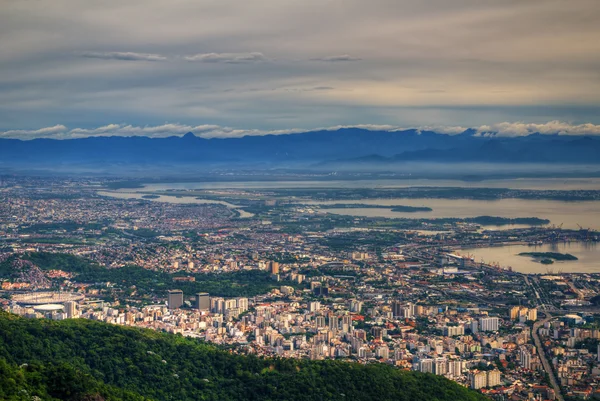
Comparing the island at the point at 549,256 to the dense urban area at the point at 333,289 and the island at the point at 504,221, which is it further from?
the island at the point at 504,221

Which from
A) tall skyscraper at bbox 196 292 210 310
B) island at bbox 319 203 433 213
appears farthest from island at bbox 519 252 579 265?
Answer: island at bbox 319 203 433 213

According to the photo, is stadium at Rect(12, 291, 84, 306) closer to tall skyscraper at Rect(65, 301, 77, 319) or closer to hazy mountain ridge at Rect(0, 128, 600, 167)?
tall skyscraper at Rect(65, 301, 77, 319)

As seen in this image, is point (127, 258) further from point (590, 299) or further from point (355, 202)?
point (355, 202)

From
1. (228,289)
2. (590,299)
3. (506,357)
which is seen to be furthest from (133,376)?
(590,299)

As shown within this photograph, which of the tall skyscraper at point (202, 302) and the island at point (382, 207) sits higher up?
the island at point (382, 207)

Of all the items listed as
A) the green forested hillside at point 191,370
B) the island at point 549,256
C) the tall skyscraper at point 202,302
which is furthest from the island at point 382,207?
the green forested hillside at point 191,370
